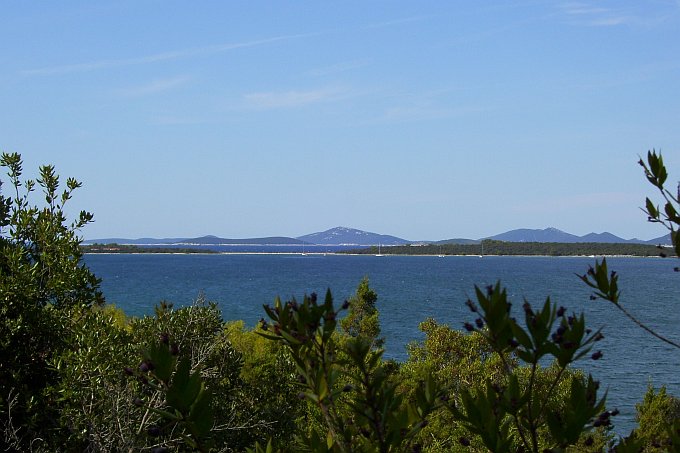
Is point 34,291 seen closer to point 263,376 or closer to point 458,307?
point 263,376

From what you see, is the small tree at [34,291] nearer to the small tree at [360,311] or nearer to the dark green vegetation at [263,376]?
the dark green vegetation at [263,376]

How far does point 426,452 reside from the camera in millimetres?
15617

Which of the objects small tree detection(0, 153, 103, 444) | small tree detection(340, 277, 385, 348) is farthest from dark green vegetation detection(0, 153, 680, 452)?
small tree detection(340, 277, 385, 348)

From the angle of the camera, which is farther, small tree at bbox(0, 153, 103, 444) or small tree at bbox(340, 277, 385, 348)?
small tree at bbox(340, 277, 385, 348)

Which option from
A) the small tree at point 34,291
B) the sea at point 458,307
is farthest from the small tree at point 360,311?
the small tree at point 34,291

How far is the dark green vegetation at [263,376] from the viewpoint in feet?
6.59

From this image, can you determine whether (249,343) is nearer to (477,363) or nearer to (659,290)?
(477,363)

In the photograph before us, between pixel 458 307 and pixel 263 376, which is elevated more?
pixel 263 376

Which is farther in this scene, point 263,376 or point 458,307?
point 458,307

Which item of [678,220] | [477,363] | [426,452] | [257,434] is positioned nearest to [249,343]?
[477,363]

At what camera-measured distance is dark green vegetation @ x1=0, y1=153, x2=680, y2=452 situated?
2.01 metres

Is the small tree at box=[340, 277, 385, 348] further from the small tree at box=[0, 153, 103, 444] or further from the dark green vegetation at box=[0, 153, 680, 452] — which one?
the small tree at box=[0, 153, 103, 444]

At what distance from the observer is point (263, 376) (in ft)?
50.8

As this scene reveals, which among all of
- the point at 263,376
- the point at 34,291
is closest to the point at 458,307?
the point at 263,376
